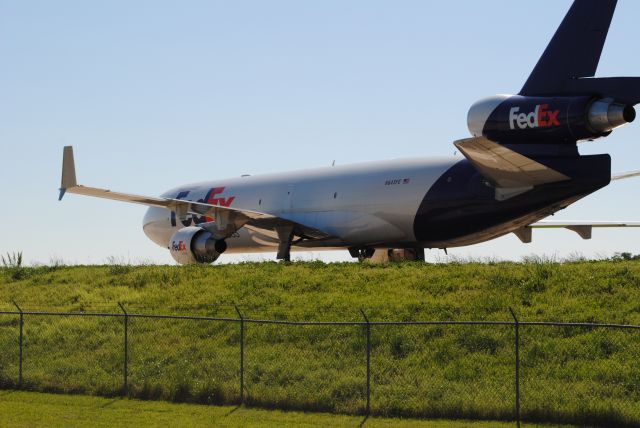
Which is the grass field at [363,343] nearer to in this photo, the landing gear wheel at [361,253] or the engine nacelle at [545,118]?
the engine nacelle at [545,118]

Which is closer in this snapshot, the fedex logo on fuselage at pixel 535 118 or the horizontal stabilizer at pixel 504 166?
the horizontal stabilizer at pixel 504 166

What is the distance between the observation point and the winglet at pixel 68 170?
29.3m

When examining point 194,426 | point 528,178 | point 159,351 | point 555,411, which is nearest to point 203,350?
point 159,351

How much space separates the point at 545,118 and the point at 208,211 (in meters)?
12.7

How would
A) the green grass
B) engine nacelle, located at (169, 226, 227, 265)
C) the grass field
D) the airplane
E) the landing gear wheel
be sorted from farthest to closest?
the landing gear wheel < engine nacelle, located at (169, 226, 227, 265) < the airplane < the grass field < the green grass

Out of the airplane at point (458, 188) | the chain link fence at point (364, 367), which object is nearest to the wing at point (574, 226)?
the airplane at point (458, 188)

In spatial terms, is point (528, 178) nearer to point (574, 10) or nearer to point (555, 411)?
point (574, 10)

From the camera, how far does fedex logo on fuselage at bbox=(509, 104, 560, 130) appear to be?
23.9 meters

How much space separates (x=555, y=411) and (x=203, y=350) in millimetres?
8314

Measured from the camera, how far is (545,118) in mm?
24062

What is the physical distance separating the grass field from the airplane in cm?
249

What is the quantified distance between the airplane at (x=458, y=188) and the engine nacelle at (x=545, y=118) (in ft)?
0.09

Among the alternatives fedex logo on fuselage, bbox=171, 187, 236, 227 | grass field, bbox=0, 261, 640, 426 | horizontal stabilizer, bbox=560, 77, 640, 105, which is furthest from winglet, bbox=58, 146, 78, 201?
horizontal stabilizer, bbox=560, 77, 640, 105

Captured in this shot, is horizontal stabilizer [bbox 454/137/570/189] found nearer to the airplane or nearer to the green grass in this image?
the airplane
